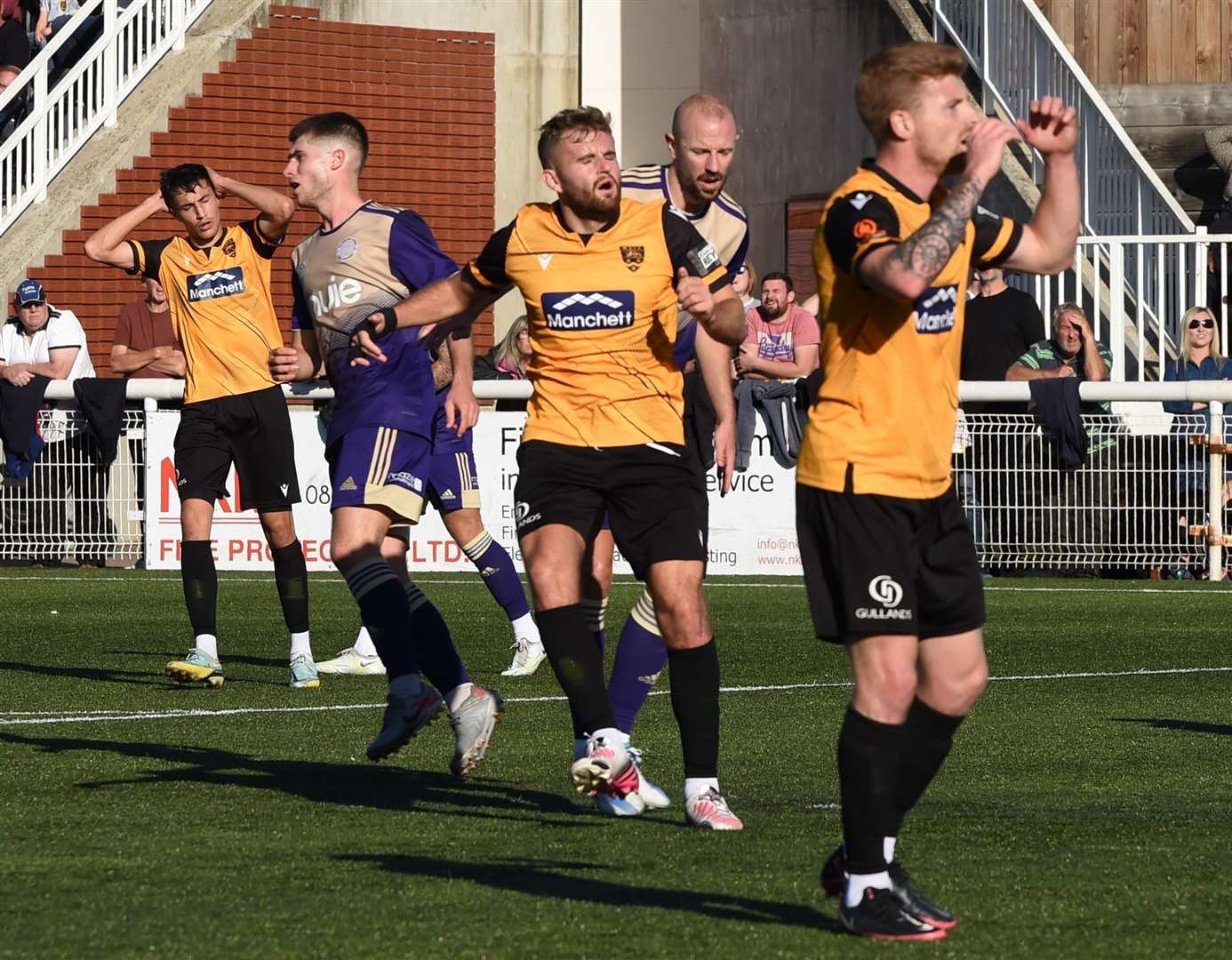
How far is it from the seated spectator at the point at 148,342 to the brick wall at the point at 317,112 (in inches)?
198

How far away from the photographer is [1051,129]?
520cm

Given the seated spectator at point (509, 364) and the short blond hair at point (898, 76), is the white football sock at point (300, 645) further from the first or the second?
the seated spectator at point (509, 364)

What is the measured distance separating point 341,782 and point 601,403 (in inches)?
60.2

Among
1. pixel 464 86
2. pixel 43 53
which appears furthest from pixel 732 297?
pixel 464 86

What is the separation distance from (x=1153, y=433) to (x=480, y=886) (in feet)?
38.7

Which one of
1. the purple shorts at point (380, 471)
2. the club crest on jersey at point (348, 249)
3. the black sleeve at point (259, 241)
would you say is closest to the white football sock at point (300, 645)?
the black sleeve at point (259, 241)

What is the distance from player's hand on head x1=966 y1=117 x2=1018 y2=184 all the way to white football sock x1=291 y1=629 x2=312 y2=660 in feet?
19.4

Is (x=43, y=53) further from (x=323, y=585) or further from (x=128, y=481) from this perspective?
(x=323, y=585)

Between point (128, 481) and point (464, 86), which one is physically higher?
point (464, 86)

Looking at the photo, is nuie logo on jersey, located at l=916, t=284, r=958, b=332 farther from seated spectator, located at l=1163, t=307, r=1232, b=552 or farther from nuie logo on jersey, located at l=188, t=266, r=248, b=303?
seated spectator, located at l=1163, t=307, r=1232, b=552

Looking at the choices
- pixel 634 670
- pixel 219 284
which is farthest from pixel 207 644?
pixel 634 670

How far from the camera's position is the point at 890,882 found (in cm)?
486

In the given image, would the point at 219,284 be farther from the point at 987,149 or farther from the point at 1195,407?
the point at 1195,407

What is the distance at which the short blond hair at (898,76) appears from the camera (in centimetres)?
508
